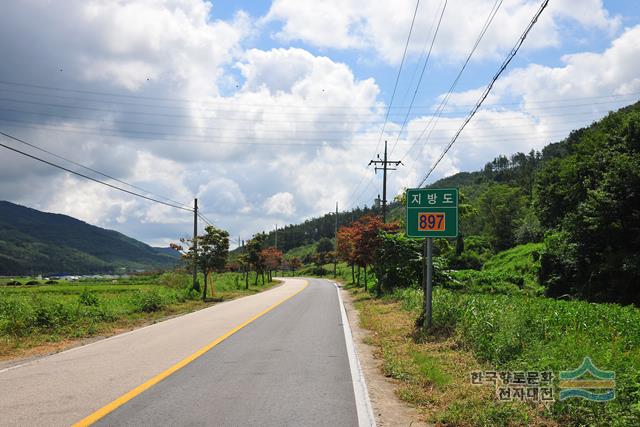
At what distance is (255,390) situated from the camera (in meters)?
7.48

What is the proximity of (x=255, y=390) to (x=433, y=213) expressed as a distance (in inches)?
315

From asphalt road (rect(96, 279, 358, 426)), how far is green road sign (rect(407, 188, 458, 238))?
3905mm

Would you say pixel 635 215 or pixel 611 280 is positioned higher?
pixel 635 215

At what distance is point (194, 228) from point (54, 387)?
26.2m

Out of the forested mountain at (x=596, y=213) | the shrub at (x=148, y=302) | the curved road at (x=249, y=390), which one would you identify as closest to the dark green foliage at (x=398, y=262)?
the forested mountain at (x=596, y=213)

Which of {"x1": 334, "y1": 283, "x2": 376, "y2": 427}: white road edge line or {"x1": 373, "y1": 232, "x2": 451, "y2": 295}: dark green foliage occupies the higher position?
{"x1": 373, "y1": 232, "x2": 451, "y2": 295}: dark green foliage

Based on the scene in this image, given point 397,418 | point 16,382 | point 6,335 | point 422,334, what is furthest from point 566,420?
point 6,335

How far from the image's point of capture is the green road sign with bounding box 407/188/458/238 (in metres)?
13.7

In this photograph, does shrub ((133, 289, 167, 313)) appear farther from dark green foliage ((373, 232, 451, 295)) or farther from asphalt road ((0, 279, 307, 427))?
dark green foliage ((373, 232, 451, 295))

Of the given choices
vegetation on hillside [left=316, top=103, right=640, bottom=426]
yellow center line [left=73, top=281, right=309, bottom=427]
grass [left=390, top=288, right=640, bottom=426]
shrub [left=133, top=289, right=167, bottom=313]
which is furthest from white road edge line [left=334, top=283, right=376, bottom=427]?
shrub [left=133, top=289, right=167, bottom=313]

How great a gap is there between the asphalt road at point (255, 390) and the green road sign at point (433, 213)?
12.8 feet

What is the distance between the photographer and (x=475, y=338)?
401 inches

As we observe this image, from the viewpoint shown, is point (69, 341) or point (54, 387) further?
point (69, 341)

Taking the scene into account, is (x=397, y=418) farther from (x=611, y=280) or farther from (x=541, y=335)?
(x=611, y=280)
